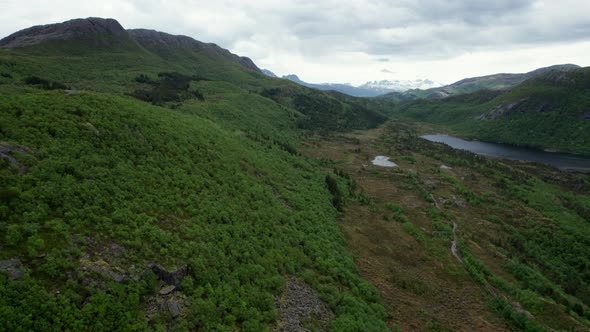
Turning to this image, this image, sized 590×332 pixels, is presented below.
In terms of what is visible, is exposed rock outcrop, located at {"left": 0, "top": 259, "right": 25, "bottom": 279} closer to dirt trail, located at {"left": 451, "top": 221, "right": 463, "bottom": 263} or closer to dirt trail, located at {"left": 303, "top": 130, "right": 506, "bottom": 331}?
dirt trail, located at {"left": 303, "top": 130, "right": 506, "bottom": 331}

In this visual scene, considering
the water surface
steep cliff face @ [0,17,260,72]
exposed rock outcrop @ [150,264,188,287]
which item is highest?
steep cliff face @ [0,17,260,72]

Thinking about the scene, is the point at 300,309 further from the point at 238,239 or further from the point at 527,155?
the point at 527,155

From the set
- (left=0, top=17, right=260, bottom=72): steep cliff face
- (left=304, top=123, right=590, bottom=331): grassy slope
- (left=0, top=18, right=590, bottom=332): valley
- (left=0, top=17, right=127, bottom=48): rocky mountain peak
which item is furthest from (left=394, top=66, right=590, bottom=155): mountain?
(left=0, top=17, right=127, bottom=48): rocky mountain peak

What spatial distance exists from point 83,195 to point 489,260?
4008cm

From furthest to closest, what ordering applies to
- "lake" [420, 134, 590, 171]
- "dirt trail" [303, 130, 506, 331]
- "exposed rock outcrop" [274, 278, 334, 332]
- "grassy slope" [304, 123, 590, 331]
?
"lake" [420, 134, 590, 171] → "grassy slope" [304, 123, 590, 331] → "dirt trail" [303, 130, 506, 331] → "exposed rock outcrop" [274, 278, 334, 332]

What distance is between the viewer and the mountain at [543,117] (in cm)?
13288

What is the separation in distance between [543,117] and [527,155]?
56.1 meters

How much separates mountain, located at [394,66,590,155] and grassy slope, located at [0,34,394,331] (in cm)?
14217

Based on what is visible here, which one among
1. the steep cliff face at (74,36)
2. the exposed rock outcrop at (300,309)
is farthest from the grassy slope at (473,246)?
the steep cliff face at (74,36)

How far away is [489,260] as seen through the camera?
3431 cm

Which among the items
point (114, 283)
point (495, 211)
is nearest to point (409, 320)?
point (114, 283)

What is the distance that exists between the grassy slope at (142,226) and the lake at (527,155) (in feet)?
347

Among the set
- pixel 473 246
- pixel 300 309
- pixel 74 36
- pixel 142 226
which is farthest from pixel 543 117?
pixel 74 36

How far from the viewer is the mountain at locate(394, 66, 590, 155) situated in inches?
5231
